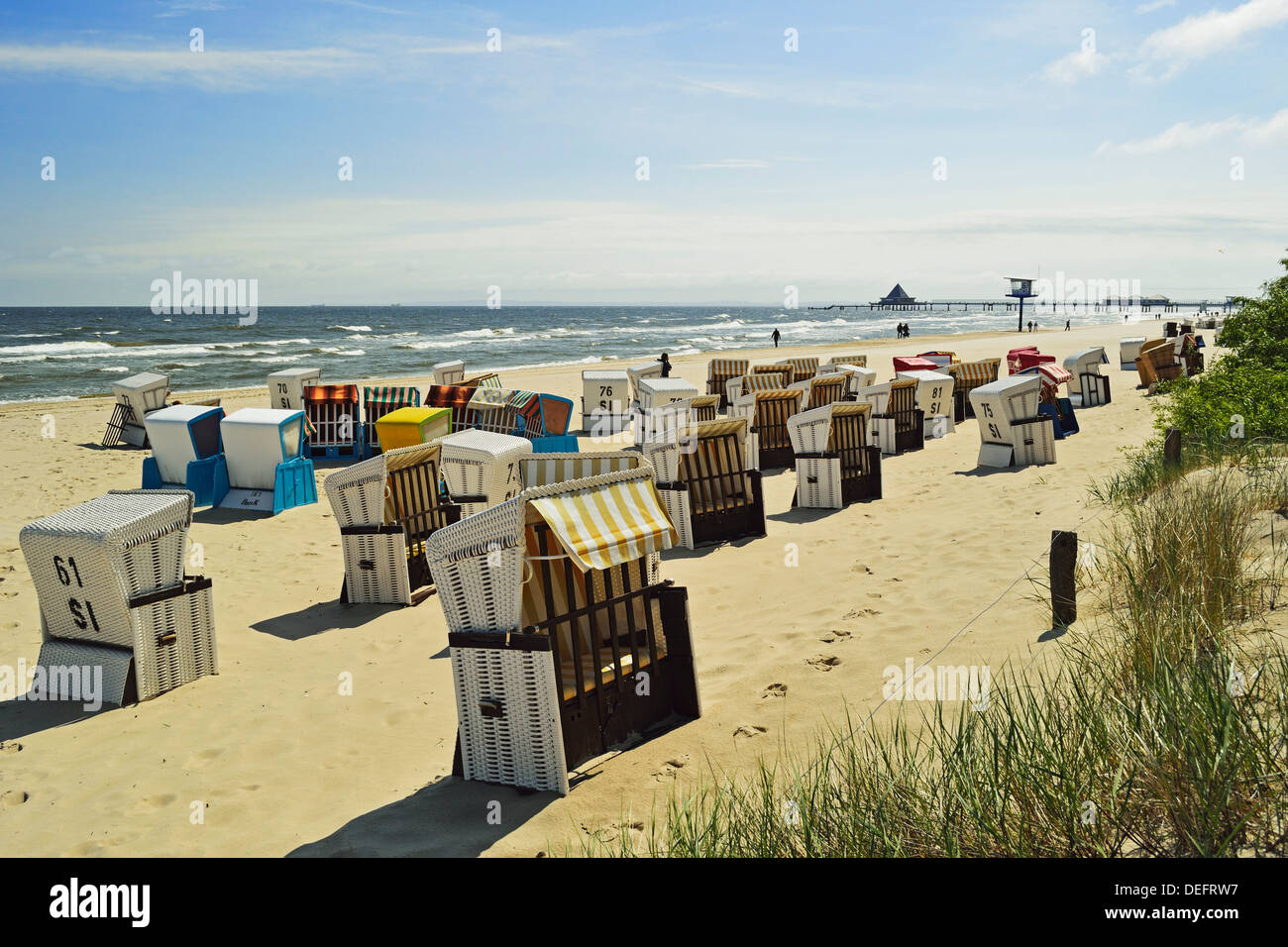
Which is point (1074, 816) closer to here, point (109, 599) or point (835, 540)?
point (109, 599)

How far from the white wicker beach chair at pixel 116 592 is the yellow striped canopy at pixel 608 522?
2.87 m

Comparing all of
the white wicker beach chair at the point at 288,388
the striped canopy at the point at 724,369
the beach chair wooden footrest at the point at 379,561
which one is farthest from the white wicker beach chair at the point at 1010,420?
the white wicker beach chair at the point at 288,388

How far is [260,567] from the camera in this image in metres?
8.64

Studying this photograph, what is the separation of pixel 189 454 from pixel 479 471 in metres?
5.91

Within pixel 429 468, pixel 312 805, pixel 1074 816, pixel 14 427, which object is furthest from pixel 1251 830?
pixel 14 427

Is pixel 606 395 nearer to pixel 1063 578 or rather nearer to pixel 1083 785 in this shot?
pixel 1063 578

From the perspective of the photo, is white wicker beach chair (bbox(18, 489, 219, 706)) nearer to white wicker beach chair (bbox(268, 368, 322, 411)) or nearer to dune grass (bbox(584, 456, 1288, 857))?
dune grass (bbox(584, 456, 1288, 857))

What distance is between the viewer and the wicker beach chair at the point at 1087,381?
18516 millimetres

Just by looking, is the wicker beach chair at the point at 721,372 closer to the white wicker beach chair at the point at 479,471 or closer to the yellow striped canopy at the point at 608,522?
the white wicker beach chair at the point at 479,471

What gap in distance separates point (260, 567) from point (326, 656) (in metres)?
2.78

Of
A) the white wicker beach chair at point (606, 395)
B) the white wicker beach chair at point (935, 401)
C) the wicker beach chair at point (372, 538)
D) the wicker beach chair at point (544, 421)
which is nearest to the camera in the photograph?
the wicker beach chair at point (372, 538)

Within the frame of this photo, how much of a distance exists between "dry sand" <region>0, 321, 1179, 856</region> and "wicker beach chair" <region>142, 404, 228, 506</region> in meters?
1.04

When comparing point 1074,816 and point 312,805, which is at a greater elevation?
point 1074,816
